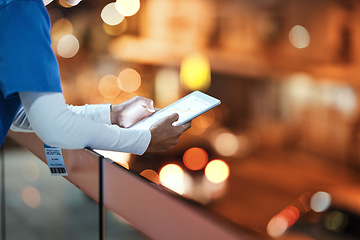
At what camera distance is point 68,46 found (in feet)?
24.1

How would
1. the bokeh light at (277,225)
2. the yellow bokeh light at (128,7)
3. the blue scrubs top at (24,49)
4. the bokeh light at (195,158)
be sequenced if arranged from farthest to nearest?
the yellow bokeh light at (128,7) < the bokeh light at (195,158) < the bokeh light at (277,225) < the blue scrubs top at (24,49)

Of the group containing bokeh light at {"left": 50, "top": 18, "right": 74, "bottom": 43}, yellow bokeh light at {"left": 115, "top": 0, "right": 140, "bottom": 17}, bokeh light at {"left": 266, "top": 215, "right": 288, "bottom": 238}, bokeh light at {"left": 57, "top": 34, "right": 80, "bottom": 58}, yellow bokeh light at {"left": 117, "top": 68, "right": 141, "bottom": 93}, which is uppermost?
yellow bokeh light at {"left": 115, "top": 0, "right": 140, "bottom": 17}

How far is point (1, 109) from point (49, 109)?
137mm

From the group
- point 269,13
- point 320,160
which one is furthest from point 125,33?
point 320,160

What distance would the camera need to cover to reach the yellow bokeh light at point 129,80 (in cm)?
669

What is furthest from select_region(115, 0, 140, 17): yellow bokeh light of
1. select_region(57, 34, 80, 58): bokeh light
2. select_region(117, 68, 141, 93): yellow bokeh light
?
select_region(57, 34, 80, 58): bokeh light

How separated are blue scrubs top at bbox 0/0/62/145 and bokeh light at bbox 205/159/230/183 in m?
4.97

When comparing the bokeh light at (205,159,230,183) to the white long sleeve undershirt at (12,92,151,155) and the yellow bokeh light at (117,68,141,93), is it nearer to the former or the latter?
the yellow bokeh light at (117,68,141,93)

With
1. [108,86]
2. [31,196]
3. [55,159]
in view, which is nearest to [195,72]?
[108,86]

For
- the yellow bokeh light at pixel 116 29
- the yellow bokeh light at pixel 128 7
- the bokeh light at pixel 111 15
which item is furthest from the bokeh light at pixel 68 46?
the yellow bokeh light at pixel 128 7

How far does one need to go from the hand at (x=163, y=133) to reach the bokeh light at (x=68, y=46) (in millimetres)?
6557

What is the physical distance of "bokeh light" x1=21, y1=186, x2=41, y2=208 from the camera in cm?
117

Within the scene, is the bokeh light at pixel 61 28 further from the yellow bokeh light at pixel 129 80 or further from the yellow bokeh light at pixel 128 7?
the yellow bokeh light at pixel 129 80

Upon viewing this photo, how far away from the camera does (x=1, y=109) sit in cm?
88
